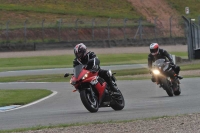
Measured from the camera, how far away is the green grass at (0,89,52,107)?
18453mm

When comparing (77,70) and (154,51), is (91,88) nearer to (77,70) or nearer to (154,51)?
(77,70)

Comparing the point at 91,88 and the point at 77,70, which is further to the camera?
the point at 91,88

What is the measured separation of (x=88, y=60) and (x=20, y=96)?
7110 mm

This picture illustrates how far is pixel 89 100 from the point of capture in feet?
44.5

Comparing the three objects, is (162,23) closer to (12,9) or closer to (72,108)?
(12,9)

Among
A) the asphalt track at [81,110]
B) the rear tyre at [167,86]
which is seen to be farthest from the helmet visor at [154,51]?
the asphalt track at [81,110]

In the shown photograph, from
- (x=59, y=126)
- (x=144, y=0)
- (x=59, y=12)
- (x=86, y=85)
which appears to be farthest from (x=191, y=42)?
(x=144, y=0)

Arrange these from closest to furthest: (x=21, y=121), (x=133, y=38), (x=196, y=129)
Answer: (x=196, y=129)
(x=21, y=121)
(x=133, y=38)

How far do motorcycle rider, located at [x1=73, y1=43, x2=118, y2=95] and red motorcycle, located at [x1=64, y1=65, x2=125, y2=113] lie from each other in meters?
0.11

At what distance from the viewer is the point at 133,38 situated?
60906 millimetres

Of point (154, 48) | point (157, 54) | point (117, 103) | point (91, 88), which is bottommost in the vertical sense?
point (117, 103)

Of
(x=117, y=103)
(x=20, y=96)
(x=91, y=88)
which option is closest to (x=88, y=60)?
(x=91, y=88)

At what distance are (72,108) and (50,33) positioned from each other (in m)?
46.4

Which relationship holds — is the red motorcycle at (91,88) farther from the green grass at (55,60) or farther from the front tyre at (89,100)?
the green grass at (55,60)
